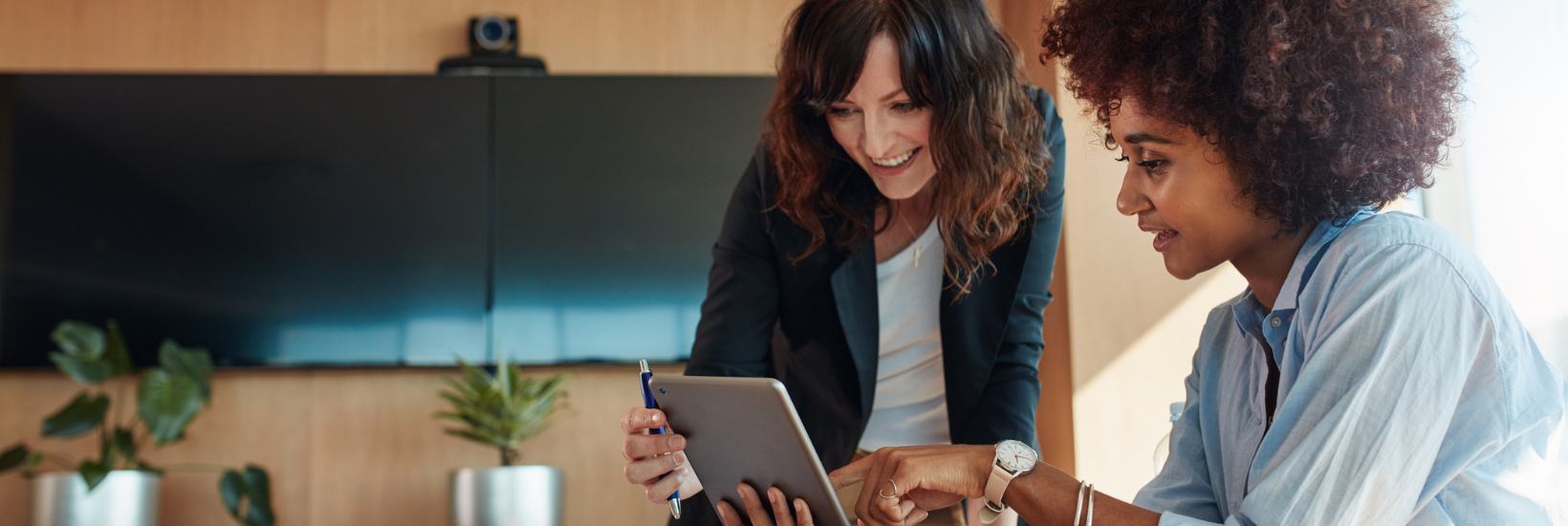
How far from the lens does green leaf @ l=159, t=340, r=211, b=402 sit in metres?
3.12

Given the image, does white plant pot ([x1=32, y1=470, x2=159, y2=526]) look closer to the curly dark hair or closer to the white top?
the white top

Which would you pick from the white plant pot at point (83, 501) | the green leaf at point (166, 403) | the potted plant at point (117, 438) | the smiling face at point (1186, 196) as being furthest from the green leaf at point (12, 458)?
the smiling face at point (1186, 196)

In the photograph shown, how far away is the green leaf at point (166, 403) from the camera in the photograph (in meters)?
2.98

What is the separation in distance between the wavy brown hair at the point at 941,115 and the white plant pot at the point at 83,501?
2.55 metres

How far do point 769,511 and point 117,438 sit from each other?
281cm

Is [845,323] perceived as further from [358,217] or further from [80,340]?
[80,340]

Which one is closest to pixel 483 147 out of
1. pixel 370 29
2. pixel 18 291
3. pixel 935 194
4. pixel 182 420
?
pixel 370 29

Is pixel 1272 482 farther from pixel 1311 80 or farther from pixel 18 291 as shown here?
pixel 18 291

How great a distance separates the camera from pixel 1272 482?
0.79m

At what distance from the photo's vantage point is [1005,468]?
0.92 m

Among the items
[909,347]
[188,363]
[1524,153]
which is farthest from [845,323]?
[188,363]

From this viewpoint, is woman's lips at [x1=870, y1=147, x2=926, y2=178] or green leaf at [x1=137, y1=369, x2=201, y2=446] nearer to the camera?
woman's lips at [x1=870, y1=147, x2=926, y2=178]

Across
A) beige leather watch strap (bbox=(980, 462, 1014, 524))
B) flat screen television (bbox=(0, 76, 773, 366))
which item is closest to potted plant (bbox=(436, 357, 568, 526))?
flat screen television (bbox=(0, 76, 773, 366))

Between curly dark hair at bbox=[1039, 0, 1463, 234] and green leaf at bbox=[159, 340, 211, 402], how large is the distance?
120 inches
